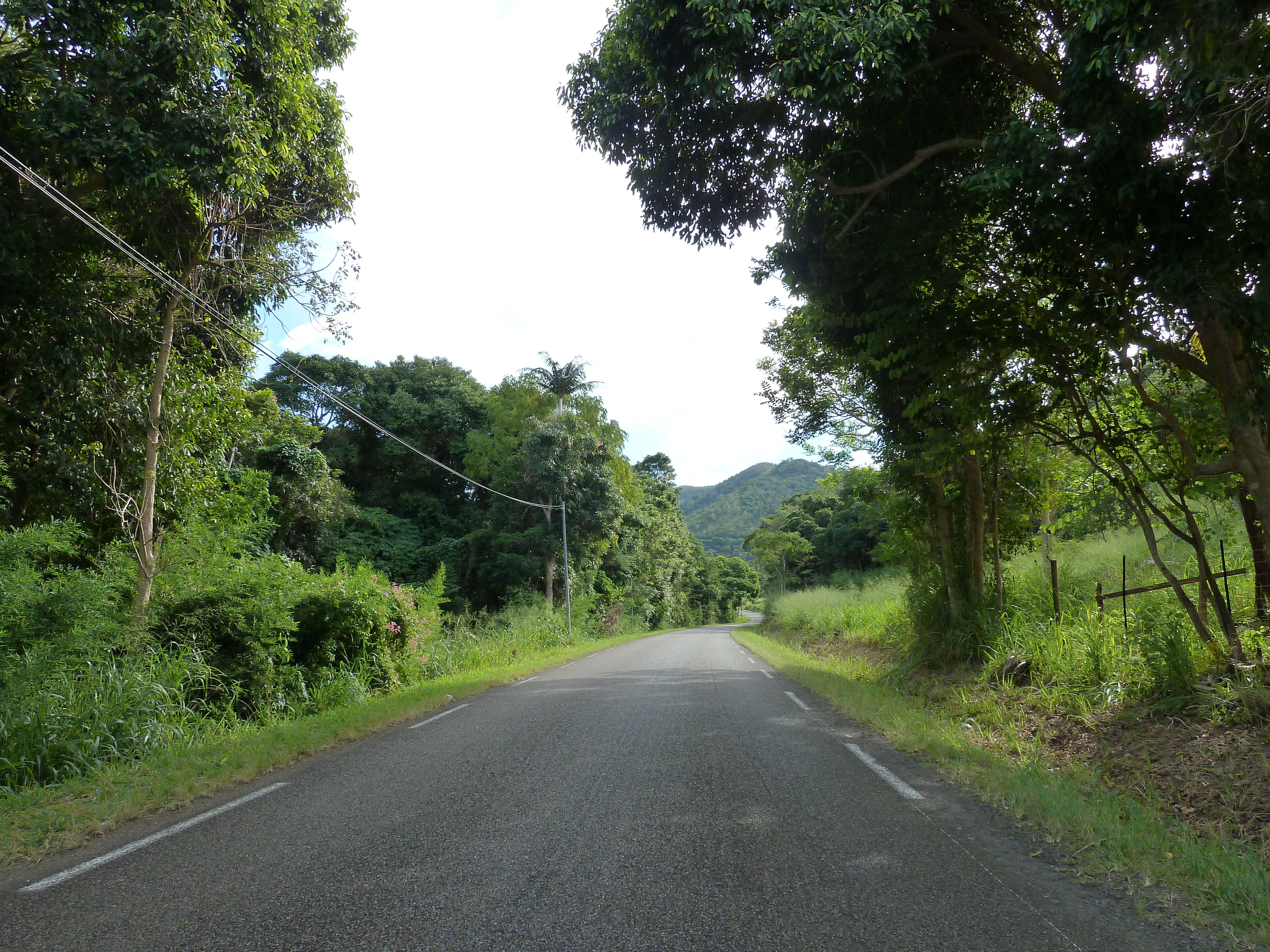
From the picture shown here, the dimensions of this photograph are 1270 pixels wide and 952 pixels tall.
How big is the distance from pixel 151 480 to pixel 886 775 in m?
9.52

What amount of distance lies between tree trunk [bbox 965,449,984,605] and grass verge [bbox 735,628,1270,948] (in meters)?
4.71

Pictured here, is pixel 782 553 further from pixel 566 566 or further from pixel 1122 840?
pixel 1122 840

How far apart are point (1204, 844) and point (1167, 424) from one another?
421cm

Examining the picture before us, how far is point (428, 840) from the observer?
4168 millimetres

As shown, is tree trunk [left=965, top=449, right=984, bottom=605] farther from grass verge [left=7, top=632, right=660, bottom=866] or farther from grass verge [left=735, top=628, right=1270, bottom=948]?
grass verge [left=7, top=632, right=660, bottom=866]

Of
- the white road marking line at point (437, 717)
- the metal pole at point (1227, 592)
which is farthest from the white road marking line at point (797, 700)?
the white road marking line at point (437, 717)

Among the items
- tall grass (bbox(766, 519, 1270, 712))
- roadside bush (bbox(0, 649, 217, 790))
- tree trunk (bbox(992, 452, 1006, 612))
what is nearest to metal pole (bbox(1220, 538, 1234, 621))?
tall grass (bbox(766, 519, 1270, 712))

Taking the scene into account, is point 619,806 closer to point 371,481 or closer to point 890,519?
point 890,519

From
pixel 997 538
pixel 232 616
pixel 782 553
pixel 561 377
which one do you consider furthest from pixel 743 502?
pixel 232 616

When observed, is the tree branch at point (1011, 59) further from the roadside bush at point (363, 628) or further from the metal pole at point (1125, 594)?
the roadside bush at point (363, 628)

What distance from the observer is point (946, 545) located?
A: 12.1 m

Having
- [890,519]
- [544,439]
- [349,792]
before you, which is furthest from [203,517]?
[544,439]

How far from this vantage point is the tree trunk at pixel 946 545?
11625mm

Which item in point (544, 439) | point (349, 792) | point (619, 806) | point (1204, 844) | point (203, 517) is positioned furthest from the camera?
point (544, 439)
